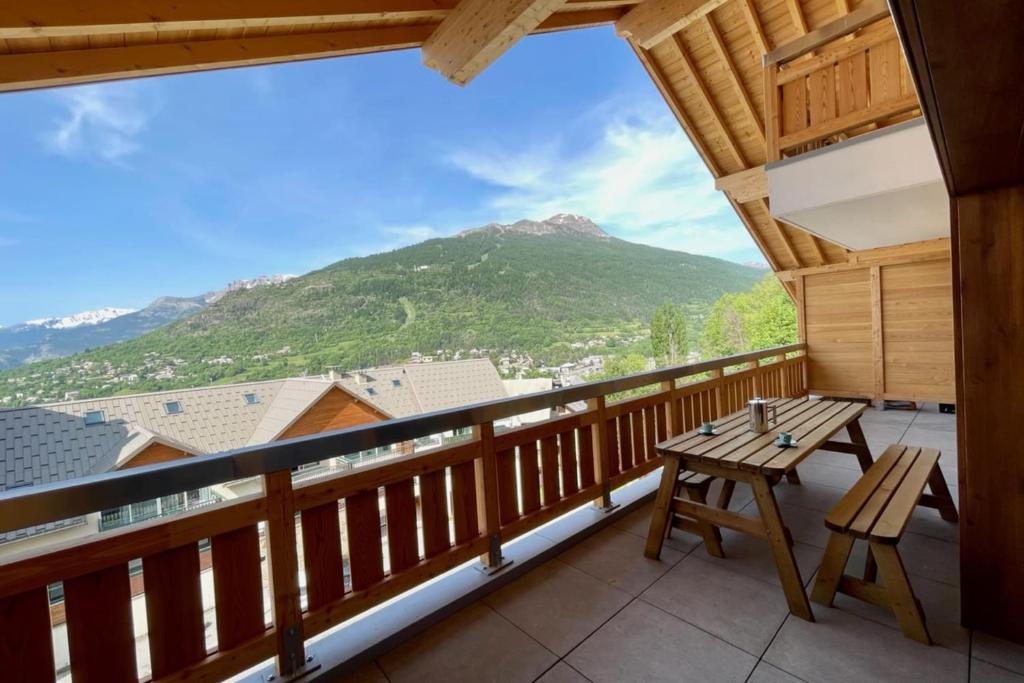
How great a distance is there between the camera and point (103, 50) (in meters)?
1.94

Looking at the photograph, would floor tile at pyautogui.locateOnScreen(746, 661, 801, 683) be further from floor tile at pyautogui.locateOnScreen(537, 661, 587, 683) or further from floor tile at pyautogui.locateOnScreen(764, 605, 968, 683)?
→ floor tile at pyautogui.locateOnScreen(537, 661, 587, 683)

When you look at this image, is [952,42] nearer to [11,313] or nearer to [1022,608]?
[1022,608]

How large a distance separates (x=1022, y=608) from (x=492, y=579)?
1.98 m

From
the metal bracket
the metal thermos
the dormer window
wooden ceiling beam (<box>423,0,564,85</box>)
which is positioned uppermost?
wooden ceiling beam (<box>423,0,564,85</box>)

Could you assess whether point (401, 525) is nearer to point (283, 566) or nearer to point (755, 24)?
point (283, 566)

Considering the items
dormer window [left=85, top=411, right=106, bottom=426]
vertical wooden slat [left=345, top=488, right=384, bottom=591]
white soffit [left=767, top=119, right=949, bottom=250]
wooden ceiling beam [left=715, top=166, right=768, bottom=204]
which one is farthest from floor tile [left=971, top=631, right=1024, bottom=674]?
dormer window [left=85, top=411, right=106, bottom=426]

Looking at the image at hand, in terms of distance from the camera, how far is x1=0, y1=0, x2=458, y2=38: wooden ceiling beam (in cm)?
157

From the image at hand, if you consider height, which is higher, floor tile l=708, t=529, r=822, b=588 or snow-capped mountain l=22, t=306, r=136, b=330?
snow-capped mountain l=22, t=306, r=136, b=330

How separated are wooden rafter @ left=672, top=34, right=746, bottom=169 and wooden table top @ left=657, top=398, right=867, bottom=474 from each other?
4434 mm

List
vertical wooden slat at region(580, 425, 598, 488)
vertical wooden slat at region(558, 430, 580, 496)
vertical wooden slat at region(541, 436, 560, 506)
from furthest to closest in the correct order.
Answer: vertical wooden slat at region(580, 425, 598, 488) < vertical wooden slat at region(558, 430, 580, 496) < vertical wooden slat at region(541, 436, 560, 506)

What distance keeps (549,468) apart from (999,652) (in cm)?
178

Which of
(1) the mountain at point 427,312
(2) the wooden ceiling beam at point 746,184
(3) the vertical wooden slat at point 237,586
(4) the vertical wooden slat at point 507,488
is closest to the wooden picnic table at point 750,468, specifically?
(4) the vertical wooden slat at point 507,488

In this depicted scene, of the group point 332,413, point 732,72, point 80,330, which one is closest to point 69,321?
point 80,330

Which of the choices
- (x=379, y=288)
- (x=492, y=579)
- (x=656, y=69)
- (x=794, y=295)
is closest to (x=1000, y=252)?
(x=492, y=579)
